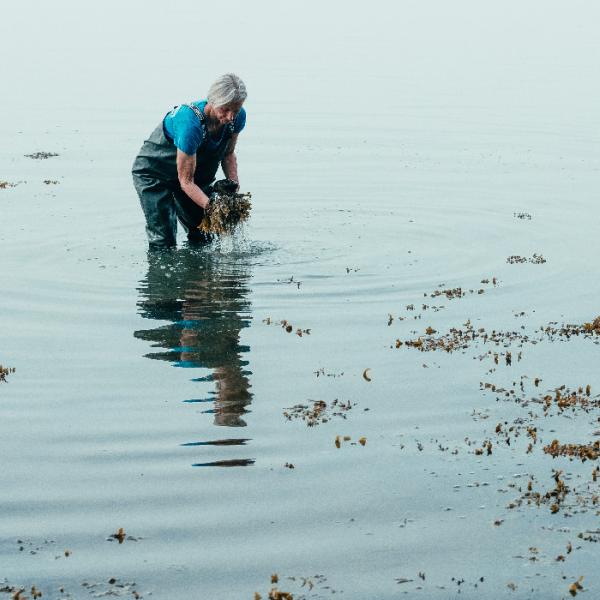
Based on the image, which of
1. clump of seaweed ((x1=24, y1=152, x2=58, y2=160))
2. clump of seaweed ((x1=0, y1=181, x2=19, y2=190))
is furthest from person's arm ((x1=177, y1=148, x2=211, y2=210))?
clump of seaweed ((x1=24, y1=152, x2=58, y2=160))

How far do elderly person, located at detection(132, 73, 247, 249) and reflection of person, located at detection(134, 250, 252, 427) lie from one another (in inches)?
25.6

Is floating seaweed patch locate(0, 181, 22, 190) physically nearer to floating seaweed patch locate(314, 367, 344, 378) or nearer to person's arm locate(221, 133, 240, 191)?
person's arm locate(221, 133, 240, 191)

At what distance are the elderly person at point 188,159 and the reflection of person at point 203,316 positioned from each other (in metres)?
0.65

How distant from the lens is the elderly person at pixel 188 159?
500 inches

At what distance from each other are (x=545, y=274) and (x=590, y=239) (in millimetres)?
2655

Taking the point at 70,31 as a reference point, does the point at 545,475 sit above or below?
below

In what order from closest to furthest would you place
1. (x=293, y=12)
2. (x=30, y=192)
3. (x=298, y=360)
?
(x=298, y=360), (x=30, y=192), (x=293, y=12)

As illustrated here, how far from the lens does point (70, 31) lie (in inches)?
2717

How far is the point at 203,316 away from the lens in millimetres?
12883

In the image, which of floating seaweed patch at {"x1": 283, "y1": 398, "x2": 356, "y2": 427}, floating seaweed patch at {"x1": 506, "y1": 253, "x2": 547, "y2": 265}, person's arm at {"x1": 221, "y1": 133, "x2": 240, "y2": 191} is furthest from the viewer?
floating seaweed patch at {"x1": 506, "y1": 253, "x2": 547, "y2": 265}

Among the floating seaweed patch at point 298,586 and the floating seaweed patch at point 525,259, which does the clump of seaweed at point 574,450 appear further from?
the floating seaweed patch at point 525,259

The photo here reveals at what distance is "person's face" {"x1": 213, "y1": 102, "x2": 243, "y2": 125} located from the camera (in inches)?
494

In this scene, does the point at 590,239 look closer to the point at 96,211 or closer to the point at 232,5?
the point at 96,211

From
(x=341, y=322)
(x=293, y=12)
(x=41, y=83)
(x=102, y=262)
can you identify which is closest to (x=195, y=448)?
(x=341, y=322)
